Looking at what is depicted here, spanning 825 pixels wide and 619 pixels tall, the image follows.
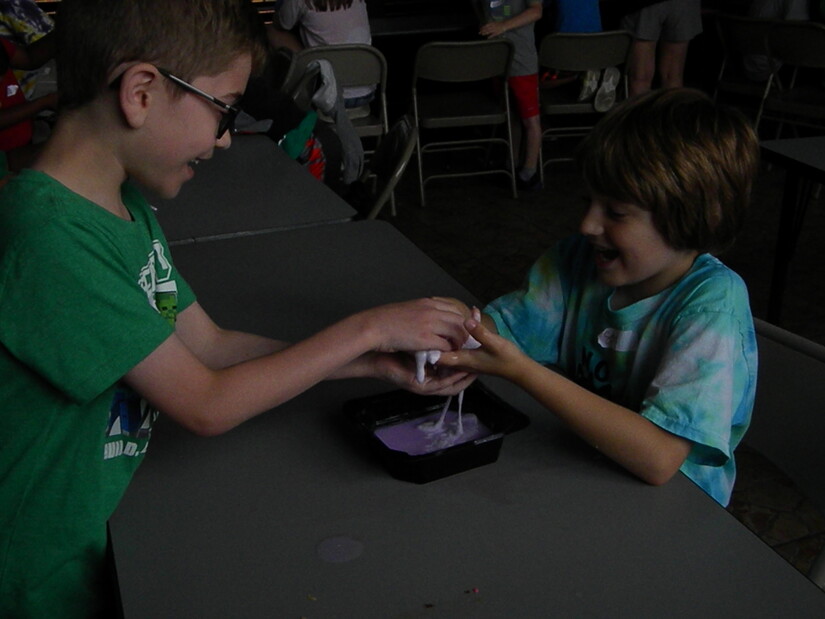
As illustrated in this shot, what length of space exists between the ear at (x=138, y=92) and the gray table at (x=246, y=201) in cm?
93

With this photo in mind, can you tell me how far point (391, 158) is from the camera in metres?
2.84

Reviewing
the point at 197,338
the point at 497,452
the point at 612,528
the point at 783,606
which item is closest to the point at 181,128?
the point at 197,338

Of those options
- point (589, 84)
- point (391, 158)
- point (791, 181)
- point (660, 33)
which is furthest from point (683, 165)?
point (660, 33)

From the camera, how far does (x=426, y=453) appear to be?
1.04 metres

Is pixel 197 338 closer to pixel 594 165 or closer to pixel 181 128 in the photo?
pixel 181 128

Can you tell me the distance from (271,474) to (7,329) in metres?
0.36

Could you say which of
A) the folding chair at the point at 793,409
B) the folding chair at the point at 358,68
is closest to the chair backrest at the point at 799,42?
the folding chair at the point at 358,68

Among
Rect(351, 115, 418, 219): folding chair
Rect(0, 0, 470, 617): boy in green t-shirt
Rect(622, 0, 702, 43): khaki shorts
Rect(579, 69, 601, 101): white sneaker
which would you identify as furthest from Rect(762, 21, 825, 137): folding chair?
Rect(0, 0, 470, 617): boy in green t-shirt

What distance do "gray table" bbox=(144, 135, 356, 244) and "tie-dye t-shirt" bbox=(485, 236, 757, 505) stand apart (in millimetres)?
720

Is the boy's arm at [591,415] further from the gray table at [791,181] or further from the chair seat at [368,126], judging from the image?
the chair seat at [368,126]

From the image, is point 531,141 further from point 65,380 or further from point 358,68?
point 65,380

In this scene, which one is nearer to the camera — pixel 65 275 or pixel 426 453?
pixel 65 275

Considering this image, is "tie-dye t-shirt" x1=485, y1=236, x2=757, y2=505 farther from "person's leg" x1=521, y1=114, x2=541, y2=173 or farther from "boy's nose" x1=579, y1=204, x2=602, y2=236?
"person's leg" x1=521, y1=114, x2=541, y2=173

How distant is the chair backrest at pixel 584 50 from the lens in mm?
4523
